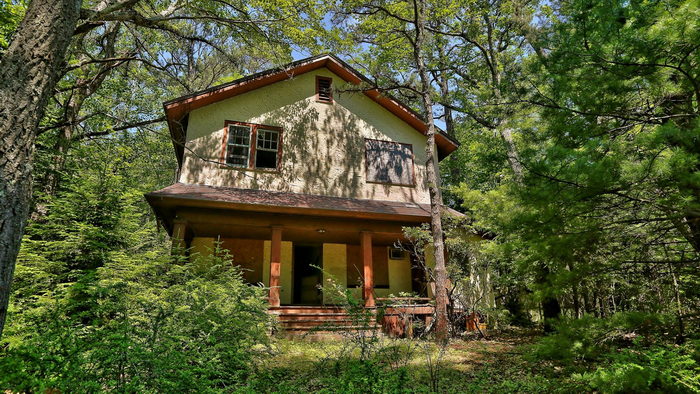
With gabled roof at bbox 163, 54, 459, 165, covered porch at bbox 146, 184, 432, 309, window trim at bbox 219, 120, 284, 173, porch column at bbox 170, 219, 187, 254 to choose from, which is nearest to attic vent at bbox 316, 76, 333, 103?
gabled roof at bbox 163, 54, 459, 165

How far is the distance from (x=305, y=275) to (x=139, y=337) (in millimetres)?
9340

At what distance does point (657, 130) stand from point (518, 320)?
12.2 metres

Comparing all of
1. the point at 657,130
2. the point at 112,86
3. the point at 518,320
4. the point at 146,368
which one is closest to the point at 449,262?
the point at 518,320

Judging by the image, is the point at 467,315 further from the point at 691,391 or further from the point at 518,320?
the point at 691,391

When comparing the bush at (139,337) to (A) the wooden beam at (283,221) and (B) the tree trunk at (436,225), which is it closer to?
(A) the wooden beam at (283,221)

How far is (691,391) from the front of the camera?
3064mm

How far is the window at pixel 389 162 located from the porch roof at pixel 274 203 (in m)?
1.08

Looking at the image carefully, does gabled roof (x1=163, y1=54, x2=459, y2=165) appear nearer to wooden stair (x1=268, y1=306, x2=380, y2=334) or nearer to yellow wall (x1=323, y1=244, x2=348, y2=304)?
yellow wall (x1=323, y1=244, x2=348, y2=304)

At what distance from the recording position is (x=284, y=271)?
1193 centimetres

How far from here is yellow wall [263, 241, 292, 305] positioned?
1173 centimetres

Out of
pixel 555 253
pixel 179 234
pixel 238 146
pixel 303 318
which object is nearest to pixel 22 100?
pixel 555 253

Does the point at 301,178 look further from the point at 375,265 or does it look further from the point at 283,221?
the point at 375,265

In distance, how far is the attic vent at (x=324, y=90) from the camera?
482 inches

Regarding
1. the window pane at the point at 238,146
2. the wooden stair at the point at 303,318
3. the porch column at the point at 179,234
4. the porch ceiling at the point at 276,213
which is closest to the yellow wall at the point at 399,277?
the porch ceiling at the point at 276,213
